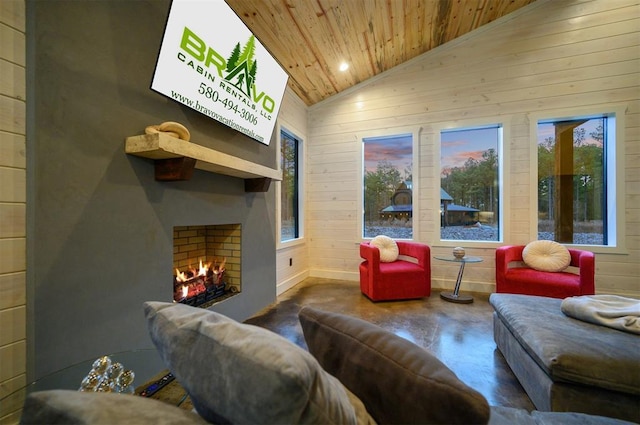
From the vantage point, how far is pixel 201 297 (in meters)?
2.27

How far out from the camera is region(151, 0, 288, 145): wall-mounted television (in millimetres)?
1609

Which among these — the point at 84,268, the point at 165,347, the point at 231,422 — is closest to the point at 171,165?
the point at 84,268

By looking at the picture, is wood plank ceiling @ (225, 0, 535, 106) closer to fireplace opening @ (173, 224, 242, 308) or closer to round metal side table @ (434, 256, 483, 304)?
fireplace opening @ (173, 224, 242, 308)

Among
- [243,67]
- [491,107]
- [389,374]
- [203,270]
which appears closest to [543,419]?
[389,374]

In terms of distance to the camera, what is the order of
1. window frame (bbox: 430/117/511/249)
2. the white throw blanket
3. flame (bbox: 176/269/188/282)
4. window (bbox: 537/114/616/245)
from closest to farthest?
1. the white throw blanket
2. flame (bbox: 176/269/188/282)
3. window (bbox: 537/114/616/245)
4. window frame (bbox: 430/117/511/249)

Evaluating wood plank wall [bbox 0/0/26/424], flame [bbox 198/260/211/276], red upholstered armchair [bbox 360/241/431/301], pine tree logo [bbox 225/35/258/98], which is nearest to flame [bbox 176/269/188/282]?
flame [bbox 198/260/211/276]

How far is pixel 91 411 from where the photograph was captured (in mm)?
453

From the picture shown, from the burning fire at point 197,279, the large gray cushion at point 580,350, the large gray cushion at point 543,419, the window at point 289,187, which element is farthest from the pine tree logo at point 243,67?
the large gray cushion at point 580,350

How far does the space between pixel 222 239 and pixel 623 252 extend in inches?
187

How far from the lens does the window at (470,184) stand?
3.69m

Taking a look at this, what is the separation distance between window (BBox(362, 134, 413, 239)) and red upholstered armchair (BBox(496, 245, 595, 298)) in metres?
1.28

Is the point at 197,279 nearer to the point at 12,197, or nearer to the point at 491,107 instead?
the point at 12,197

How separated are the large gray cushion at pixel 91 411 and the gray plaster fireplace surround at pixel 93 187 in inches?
42.2

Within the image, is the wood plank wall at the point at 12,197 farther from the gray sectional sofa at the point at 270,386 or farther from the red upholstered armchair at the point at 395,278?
the red upholstered armchair at the point at 395,278
